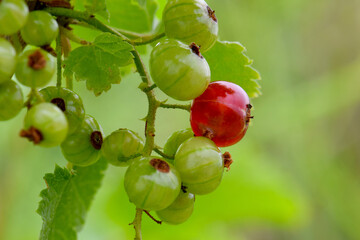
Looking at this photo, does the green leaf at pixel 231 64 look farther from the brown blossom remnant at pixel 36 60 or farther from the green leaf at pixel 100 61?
the brown blossom remnant at pixel 36 60

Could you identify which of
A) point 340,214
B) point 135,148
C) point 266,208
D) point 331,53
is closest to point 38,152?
point 266,208

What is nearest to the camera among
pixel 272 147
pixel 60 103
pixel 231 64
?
pixel 60 103

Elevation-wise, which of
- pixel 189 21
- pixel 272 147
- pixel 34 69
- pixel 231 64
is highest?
pixel 272 147

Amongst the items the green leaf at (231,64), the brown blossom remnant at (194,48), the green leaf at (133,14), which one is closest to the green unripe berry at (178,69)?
the brown blossom remnant at (194,48)

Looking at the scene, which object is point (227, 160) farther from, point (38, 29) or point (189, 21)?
point (38, 29)

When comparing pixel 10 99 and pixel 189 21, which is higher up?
pixel 189 21

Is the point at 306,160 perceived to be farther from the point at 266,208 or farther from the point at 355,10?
the point at 266,208

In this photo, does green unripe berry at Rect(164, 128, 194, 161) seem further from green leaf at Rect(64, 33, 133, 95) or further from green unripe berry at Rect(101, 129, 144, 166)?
green leaf at Rect(64, 33, 133, 95)

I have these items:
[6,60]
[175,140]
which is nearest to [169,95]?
[175,140]
